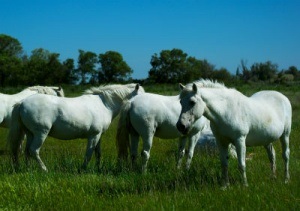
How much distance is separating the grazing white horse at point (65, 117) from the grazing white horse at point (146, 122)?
0.60m

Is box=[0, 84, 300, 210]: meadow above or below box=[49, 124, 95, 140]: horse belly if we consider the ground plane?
below

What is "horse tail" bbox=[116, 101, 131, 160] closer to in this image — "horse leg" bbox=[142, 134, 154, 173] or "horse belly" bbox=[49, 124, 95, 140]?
"horse leg" bbox=[142, 134, 154, 173]

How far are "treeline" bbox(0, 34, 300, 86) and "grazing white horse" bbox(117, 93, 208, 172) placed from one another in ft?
219

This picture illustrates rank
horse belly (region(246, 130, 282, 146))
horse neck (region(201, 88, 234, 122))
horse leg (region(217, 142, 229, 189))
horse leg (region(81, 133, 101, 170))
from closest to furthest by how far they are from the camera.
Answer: horse neck (region(201, 88, 234, 122)), horse leg (region(217, 142, 229, 189)), horse belly (region(246, 130, 282, 146)), horse leg (region(81, 133, 101, 170))

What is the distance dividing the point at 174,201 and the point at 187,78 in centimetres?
7821

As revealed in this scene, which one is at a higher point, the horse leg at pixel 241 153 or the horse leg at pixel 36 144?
the horse leg at pixel 241 153

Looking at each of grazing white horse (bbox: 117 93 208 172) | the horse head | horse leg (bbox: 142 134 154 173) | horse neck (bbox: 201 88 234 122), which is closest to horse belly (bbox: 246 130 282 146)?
horse neck (bbox: 201 88 234 122)

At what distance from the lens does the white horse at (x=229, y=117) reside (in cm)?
643

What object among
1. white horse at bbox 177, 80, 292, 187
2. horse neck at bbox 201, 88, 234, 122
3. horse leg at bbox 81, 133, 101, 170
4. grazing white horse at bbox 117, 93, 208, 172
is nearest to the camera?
white horse at bbox 177, 80, 292, 187

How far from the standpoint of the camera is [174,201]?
233 inches

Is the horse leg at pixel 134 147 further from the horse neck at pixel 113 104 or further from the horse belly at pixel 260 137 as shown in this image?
the horse belly at pixel 260 137

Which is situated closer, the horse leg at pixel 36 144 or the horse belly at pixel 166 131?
the horse leg at pixel 36 144

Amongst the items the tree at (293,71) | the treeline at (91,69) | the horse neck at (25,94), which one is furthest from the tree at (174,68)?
the horse neck at (25,94)

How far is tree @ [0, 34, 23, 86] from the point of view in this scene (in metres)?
80.5
